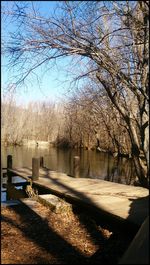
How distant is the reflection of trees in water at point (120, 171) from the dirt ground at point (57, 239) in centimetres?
1042

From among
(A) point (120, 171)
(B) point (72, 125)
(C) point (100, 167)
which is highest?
(B) point (72, 125)

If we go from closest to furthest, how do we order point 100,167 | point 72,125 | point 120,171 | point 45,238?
point 45,238
point 120,171
point 100,167
point 72,125

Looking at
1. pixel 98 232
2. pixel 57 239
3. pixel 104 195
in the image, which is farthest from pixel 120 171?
pixel 57 239

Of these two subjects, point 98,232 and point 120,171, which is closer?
point 98,232

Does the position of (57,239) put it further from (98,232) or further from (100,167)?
(100,167)

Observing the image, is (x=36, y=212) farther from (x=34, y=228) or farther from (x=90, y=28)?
(x=90, y=28)

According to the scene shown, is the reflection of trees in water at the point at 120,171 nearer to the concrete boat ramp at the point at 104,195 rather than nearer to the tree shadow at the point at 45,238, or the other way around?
the concrete boat ramp at the point at 104,195

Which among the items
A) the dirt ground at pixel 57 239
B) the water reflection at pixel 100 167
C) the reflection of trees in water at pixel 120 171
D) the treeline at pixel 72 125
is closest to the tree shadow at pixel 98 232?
the dirt ground at pixel 57 239

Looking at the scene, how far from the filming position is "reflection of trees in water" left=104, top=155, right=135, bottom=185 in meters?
19.8

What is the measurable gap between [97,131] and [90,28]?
935 inches

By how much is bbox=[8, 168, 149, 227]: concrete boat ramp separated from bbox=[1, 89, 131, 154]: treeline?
332 inches

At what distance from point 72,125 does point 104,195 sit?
28552 millimetres

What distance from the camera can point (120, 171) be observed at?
2261cm

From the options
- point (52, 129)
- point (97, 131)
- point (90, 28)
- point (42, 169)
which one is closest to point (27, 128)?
point (52, 129)
